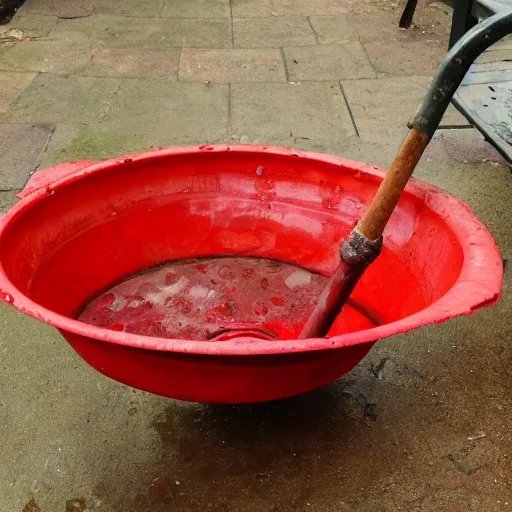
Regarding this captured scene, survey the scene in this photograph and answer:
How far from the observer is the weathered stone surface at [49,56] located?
4023 millimetres

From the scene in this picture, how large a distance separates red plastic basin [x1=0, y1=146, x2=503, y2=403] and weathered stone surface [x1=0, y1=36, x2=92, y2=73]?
2499mm

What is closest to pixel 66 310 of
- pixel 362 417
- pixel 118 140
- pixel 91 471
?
pixel 91 471

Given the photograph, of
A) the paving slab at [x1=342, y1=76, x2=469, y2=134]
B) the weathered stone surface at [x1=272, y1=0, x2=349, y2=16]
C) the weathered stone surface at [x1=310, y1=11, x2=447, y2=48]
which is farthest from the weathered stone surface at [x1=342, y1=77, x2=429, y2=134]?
the weathered stone surface at [x1=272, y1=0, x2=349, y2=16]

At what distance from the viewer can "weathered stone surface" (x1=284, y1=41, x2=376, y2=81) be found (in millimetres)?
3975

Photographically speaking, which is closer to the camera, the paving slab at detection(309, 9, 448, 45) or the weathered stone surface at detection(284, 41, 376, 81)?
the weathered stone surface at detection(284, 41, 376, 81)

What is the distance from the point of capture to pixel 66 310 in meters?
1.73

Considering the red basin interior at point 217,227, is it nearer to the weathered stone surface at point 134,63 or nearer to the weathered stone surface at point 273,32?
the weathered stone surface at point 134,63

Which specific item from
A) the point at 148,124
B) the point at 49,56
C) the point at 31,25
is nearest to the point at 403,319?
the point at 148,124

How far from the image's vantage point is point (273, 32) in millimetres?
4602

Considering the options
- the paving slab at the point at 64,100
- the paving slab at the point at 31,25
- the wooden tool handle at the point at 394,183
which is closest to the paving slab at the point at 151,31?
the paving slab at the point at 31,25

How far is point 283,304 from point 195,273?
1.05ft

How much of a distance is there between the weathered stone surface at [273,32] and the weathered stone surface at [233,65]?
0.15 m

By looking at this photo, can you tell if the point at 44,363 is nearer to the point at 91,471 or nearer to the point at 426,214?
the point at 91,471

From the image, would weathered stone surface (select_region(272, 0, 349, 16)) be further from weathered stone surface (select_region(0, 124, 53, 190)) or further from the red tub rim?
the red tub rim
